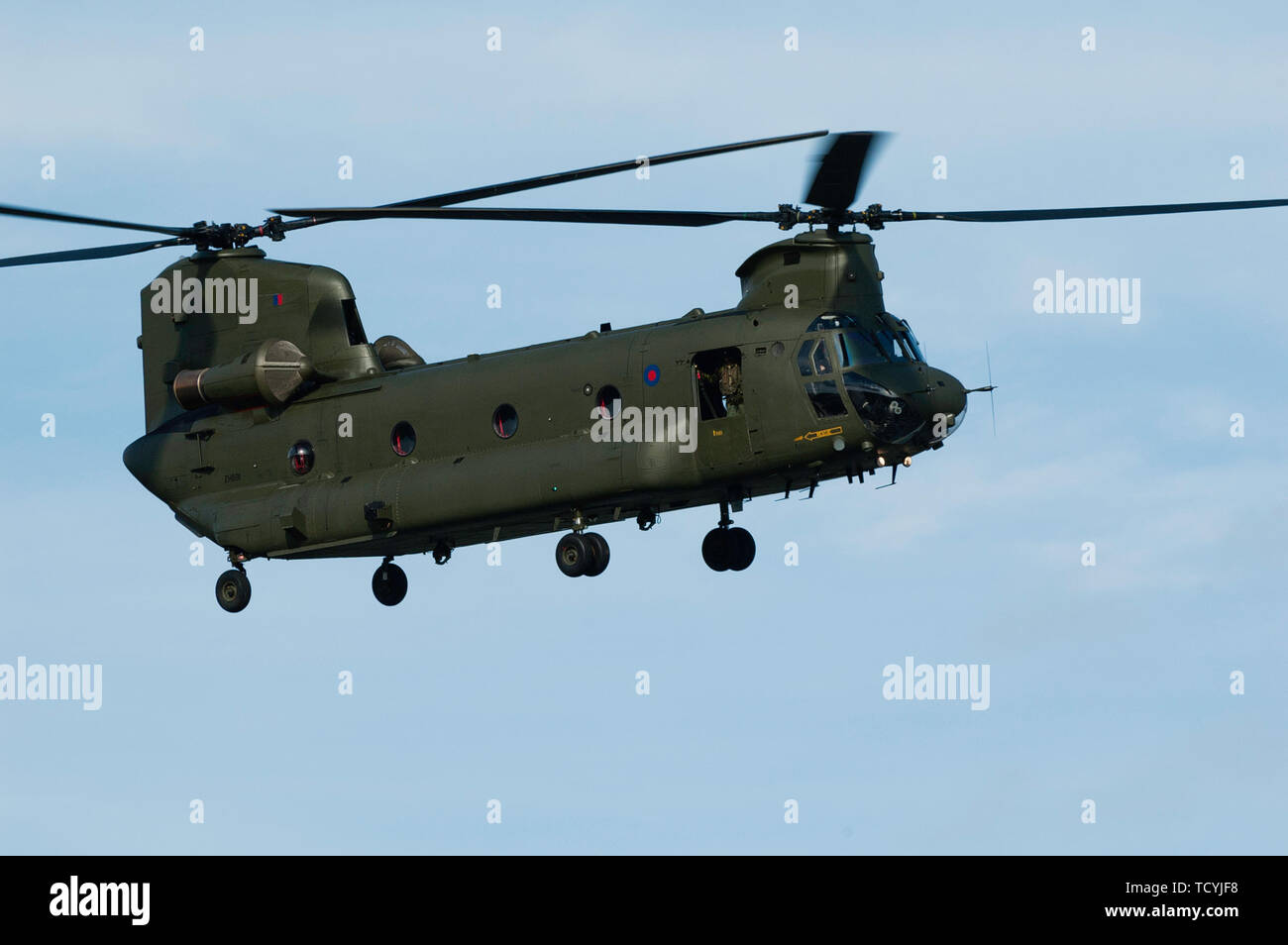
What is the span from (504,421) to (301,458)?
15.0ft

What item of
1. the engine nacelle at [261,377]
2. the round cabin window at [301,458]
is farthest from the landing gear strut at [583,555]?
the engine nacelle at [261,377]

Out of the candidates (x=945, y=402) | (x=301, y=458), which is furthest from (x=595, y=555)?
(x=301, y=458)

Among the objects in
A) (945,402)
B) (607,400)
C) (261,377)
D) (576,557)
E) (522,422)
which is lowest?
(576,557)

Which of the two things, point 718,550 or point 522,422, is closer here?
point 522,422

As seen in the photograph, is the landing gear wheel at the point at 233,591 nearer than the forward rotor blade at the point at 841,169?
No

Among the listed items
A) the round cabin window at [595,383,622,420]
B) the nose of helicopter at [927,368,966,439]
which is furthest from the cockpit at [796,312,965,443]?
the round cabin window at [595,383,622,420]

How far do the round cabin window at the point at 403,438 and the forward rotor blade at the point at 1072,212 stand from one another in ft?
30.7

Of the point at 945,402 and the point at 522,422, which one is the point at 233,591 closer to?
the point at 522,422

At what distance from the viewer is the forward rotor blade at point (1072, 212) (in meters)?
38.3

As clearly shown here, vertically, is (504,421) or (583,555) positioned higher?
(504,421)

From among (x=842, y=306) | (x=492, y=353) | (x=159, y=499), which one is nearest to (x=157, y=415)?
(x=159, y=499)

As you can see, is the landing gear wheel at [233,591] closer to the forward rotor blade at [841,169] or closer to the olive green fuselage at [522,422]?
the olive green fuselage at [522,422]

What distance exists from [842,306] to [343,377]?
10.1 meters

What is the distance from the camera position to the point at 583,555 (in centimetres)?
3962
